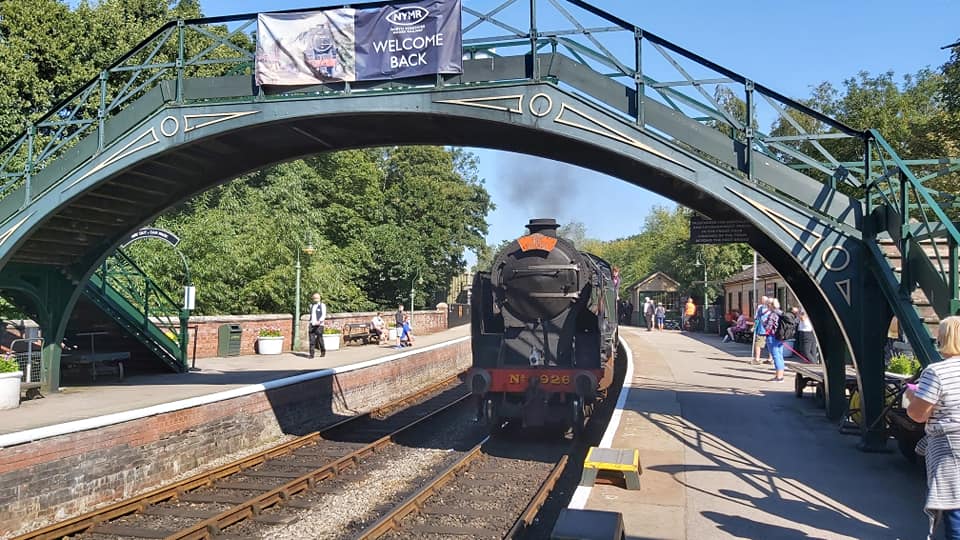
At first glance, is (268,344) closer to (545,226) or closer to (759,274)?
(545,226)

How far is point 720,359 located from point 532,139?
13.1 meters

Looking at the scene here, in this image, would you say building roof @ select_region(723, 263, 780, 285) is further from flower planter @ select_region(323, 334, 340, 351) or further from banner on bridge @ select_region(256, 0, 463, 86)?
banner on bridge @ select_region(256, 0, 463, 86)

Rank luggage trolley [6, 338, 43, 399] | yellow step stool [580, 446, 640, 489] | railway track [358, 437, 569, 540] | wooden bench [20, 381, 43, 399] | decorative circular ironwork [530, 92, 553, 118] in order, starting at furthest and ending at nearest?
luggage trolley [6, 338, 43, 399] < wooden bench [20, 381, 43, 399] < decorative circular ironwork [530, 92, 553, 118] < railway track [358, 437, 569, 540] < yellow step stool [580, 446, 640, 489]

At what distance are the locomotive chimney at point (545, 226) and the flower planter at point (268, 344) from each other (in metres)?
12.3

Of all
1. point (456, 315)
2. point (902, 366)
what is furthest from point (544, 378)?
point (456, 315)

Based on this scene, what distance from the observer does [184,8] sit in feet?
94.6

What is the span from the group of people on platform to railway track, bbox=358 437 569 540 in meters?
9.10

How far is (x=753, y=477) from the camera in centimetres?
781

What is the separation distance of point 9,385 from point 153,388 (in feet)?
9.06

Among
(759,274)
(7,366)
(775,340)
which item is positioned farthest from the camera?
(759,274)

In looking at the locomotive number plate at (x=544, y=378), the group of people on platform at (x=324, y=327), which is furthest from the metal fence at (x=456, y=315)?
the locomotive number plate at (x=544, y=378)

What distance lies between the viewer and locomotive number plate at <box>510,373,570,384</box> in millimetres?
11062

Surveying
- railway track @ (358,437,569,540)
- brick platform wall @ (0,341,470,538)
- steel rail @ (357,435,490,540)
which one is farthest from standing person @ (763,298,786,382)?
brick platform wall @ (0,341,470,538)

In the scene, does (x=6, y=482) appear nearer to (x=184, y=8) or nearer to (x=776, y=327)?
(x=776, y=327)
